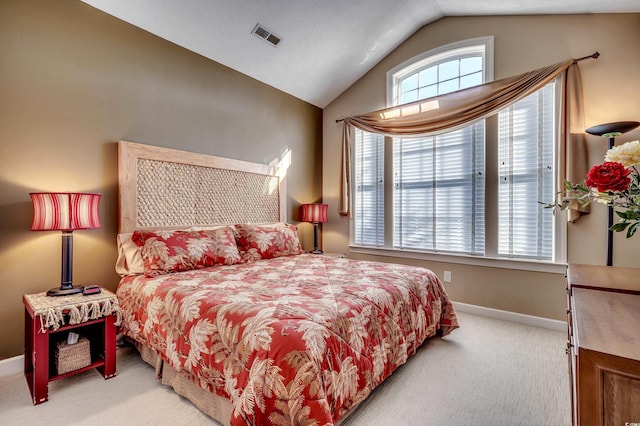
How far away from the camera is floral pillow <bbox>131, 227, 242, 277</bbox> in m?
2.38

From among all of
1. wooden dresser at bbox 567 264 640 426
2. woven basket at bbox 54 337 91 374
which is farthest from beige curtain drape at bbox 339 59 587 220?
woven basket at bbox 54 337 91 374

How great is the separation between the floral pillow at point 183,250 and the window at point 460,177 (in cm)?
218

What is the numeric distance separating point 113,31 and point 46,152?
1.23 meters

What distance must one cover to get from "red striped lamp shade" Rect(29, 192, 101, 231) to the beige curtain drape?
3096 mm

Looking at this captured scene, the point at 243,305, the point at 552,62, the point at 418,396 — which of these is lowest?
the point at 418,396

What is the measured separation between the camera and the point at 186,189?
3.10 m

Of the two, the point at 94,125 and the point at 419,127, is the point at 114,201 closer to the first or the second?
the point at 94,125

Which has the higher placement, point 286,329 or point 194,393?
point 286,329

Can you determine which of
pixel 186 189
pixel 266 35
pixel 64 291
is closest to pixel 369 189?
pixel 266 35

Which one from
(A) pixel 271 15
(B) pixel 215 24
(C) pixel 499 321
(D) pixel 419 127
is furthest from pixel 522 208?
(B) pixel 215 24

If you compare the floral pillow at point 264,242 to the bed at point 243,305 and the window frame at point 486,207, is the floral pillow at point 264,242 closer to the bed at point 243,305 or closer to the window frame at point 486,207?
the bed at point 243,305

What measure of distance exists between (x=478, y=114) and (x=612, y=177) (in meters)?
2.48

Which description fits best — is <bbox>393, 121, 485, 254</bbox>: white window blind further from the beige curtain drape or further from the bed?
the bed

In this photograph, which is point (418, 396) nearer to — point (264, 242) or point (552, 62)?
point (264, 242)
